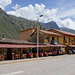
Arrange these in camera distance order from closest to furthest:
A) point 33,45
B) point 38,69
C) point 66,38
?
1. point 38,69
2. point 33,45
3. point 66,38

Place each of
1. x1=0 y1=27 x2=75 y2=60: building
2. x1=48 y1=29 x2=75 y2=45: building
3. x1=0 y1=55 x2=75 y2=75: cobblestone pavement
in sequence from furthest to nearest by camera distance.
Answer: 1. x1=48 y1=29 x2=75 y2=45: building
2. x1=0 y1=27 x2=75 y2=60: building
3. x1=0 y1=55 x2=75 y2=75: cobblestone pavement

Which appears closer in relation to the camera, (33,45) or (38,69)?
(38,69)

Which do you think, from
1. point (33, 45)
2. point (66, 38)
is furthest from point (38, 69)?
point (66, 38)

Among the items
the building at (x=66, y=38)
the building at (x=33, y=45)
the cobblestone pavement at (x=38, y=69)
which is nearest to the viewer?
the cobblestone pavement at (x=38, y=69)

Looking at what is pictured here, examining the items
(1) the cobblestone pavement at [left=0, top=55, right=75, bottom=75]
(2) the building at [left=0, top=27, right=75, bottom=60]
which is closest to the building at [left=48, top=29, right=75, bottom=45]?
(2) the building at [left=0, top=27, right=75, bottom=60]

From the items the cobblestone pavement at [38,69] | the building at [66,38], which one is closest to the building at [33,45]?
the building at [66,38]

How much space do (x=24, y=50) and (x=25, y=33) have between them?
15490mm

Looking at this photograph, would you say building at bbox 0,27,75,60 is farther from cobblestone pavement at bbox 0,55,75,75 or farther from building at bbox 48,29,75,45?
cobblestone pavement at bbox 0,55,75,75

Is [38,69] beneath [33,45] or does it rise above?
beneath

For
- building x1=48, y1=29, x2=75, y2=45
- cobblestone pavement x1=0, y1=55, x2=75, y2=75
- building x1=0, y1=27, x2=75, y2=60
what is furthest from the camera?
building x1=48, y1=29, x2=75, y2=45

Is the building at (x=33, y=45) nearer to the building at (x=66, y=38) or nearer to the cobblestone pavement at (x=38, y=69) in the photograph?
the building at (x=66, y=38)

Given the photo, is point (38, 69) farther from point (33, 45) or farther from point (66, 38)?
point (66, 38)

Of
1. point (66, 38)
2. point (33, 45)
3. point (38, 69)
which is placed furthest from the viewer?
point (66, 38)

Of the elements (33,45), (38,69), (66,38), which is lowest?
(38,69)
